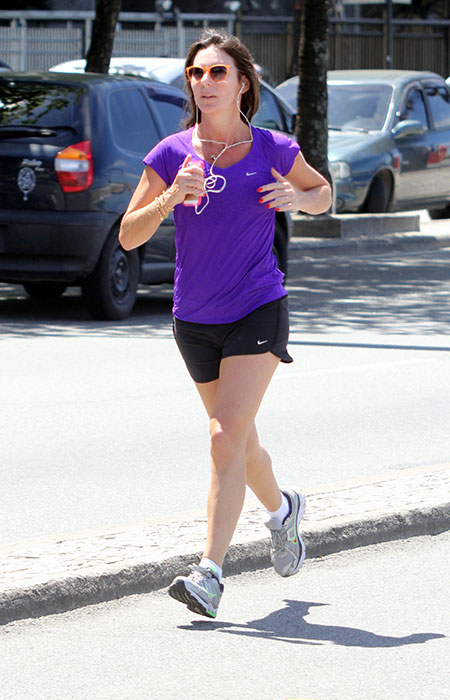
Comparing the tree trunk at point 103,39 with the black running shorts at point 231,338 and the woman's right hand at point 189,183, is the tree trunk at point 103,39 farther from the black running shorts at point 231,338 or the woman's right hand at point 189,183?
the woman's right hand at point 189,183

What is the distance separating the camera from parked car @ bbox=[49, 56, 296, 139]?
60.5ft

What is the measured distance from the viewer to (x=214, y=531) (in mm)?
4824

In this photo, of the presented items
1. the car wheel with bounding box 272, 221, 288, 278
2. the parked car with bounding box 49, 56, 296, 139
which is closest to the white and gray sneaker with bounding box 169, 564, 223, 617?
the car wheel with bounding box 272, 221, 288, 278

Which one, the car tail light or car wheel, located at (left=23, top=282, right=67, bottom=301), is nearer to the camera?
the car tail light

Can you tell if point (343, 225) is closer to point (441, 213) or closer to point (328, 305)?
point (328, 305)

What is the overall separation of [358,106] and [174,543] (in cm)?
1573

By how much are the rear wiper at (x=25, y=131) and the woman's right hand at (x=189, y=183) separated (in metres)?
7.28

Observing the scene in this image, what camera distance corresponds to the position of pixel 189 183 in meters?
4.66

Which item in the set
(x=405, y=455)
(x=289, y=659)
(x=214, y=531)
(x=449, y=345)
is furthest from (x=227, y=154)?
(x=449, y=345)

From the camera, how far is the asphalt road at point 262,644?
4.16 meters

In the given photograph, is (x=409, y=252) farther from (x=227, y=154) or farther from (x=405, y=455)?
(x=227, y=154)

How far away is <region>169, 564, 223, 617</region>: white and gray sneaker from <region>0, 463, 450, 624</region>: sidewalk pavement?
328 mm

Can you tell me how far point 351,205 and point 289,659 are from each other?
15091 millimetres

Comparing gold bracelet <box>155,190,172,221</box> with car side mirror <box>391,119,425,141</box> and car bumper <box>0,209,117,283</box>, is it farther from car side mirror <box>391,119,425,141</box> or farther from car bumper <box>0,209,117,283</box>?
car side mirror <box>391,119,425,141</box>
